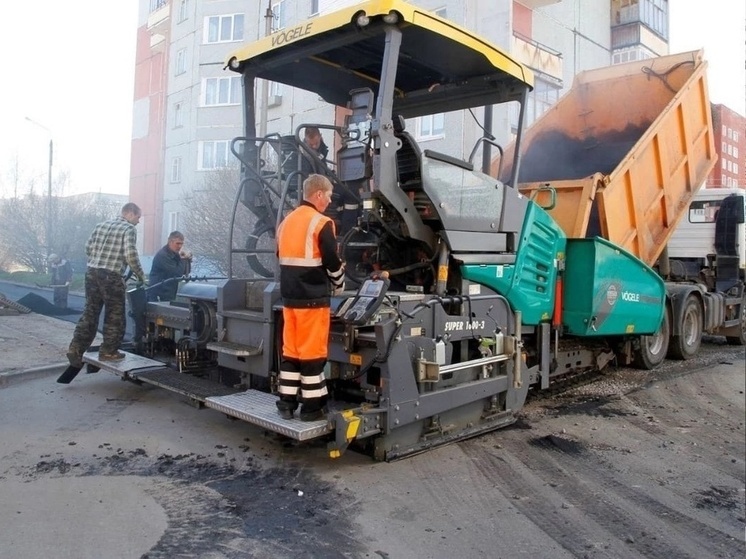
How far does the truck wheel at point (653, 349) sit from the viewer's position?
23.9 ft

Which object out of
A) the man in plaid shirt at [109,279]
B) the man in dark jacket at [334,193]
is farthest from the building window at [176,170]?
the man in dark jacket at [334,193]

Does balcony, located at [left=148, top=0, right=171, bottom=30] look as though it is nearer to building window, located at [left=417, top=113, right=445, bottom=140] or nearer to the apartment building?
the apartment building

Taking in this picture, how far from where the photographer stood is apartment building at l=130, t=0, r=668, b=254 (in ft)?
25.8

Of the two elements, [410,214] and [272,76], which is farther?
[272,76]

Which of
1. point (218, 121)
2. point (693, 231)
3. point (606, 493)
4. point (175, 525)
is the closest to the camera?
point (175, 525)

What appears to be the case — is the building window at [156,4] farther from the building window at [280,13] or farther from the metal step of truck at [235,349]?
the metal step of truck at [235,349]

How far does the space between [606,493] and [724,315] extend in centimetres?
Result: 626

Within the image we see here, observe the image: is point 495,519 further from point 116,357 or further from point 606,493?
point 116,357

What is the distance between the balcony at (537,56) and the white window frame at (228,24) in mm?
5700

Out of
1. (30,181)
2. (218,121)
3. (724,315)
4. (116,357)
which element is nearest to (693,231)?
(724,315)

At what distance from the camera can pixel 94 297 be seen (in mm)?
5918

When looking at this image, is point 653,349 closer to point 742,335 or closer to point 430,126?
point 742,335

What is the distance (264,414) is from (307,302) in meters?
0.75

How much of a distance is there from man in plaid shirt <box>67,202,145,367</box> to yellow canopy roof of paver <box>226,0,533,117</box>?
6.34 ft
